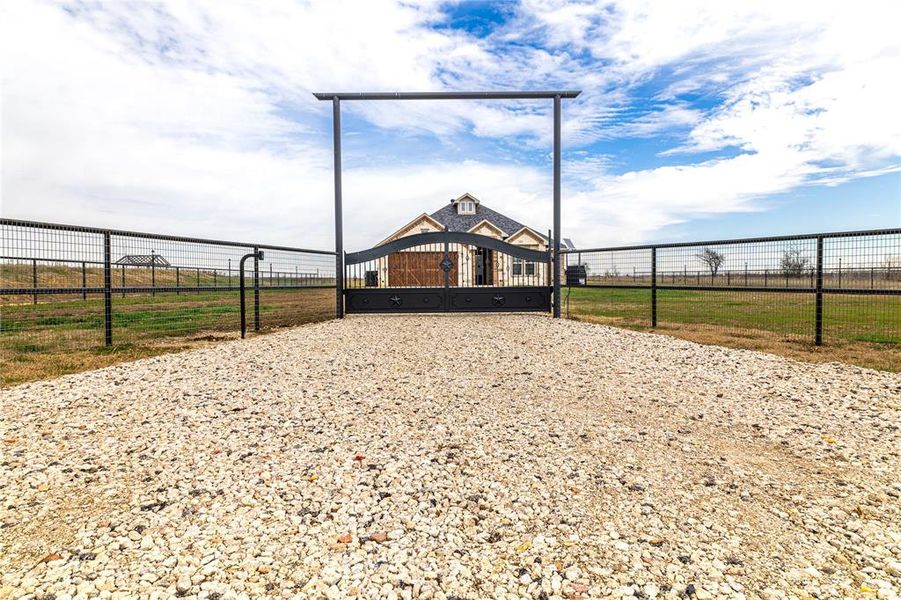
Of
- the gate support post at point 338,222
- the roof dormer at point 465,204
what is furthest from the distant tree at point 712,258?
the roof dormer at point 465,204

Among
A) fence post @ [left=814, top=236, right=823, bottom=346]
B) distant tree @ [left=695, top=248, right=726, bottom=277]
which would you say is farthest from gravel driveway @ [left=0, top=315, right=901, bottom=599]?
distant tree @ [left=695, top=248, right=726, bottom=277]

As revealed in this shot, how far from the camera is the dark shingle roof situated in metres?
30.8

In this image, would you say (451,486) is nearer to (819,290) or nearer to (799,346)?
(799,346)

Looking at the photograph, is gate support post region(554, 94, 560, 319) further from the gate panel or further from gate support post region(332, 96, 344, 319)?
gate support post region(332, 96, 344, 319)

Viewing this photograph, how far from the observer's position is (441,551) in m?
2.07

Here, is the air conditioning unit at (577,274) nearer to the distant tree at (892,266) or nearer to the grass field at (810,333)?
the grass field at (810,333)

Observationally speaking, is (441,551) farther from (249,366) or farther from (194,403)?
(249,366)

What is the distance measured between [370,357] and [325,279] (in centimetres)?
570

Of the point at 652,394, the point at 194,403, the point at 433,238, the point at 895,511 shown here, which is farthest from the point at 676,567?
the point at 433,238

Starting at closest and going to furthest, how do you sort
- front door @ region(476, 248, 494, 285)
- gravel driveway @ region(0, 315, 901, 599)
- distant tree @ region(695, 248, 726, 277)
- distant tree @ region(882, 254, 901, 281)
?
gravel driveway @ region(0, 315, 901, 599) < distant tree @ region(882, 254, 901, 281) < distant tree @ region(695, 248, 726, 277) < front door @ region(476, 248, 494, 285)

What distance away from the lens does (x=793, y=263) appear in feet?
26.6

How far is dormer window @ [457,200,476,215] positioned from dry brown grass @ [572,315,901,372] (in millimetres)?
23345

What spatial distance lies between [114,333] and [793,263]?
42.6 ft

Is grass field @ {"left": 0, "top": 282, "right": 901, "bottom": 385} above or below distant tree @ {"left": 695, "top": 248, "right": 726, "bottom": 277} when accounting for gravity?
below
